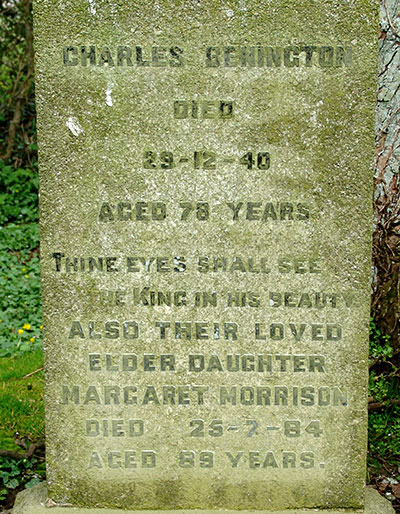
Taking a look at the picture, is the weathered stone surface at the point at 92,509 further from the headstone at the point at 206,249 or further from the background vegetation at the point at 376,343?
the background vegetation at the point at 376,343

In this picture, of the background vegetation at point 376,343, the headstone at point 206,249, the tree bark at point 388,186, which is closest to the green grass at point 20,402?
the background vegetation at point 376,343

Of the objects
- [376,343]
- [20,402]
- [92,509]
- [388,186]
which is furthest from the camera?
[388,186]

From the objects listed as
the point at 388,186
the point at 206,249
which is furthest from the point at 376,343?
the point at 206,249

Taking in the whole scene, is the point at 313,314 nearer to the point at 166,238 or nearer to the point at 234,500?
the point at 166,238

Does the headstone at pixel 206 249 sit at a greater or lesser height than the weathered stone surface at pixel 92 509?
greater

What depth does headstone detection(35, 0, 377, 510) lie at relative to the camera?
2.47 m

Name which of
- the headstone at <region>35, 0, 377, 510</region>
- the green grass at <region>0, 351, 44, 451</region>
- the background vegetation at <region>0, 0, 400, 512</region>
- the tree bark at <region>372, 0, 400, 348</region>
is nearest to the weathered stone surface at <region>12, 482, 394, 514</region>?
the headstone at <region>35, 0, 377, 510</region>

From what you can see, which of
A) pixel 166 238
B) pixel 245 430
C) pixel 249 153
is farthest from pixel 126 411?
pixel 249 153

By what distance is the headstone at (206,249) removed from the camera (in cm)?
247

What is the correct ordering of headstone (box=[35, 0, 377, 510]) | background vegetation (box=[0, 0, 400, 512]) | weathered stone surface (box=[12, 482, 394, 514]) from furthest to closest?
background vegetation (box=[0, 0, 400, 512]) < weathered stone surface (box=[12, 482, 394, 514]) < headstone (box=[35, 0, 377, 510])

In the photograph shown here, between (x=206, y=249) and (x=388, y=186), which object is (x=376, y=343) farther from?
(x=206, y=249)

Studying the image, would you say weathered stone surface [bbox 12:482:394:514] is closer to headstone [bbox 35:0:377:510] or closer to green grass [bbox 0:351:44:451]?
headstone [bbox 35:0:377:510]

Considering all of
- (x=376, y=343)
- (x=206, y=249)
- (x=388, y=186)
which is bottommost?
(x=376, y=343)

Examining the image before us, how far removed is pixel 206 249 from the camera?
8.50ft
